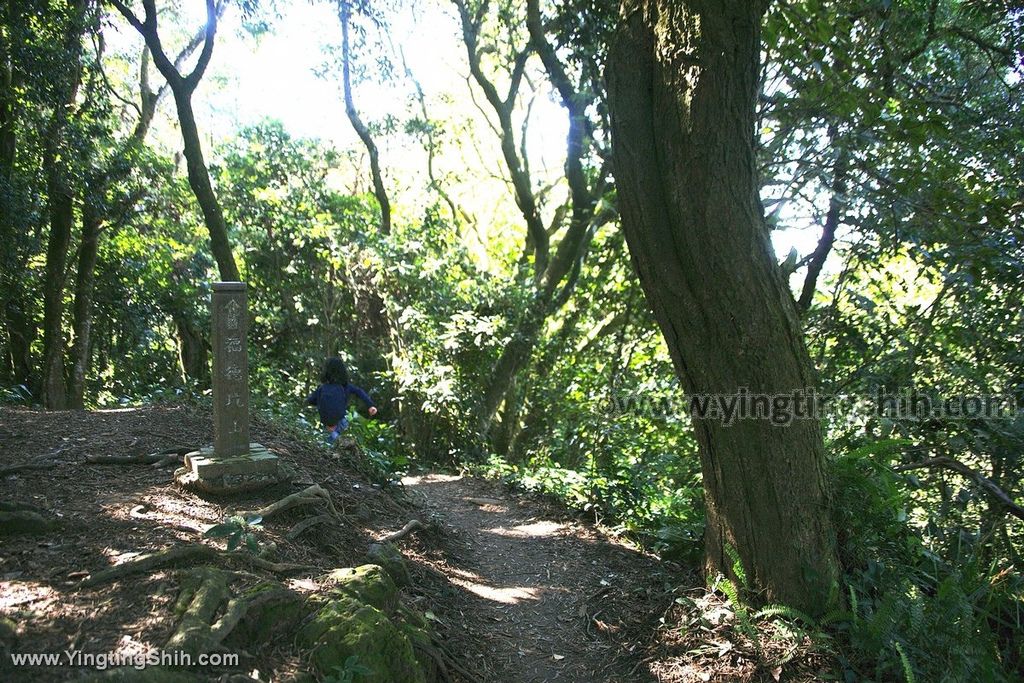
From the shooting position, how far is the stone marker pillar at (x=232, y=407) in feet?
18.2

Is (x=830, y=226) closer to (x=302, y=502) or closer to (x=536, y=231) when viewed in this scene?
(x=302, y=502)

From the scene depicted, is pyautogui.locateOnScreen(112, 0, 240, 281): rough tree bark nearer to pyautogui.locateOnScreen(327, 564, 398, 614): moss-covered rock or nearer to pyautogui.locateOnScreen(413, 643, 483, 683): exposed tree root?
pyautogui.locateOnScreen(327, 564, 398, 614): moss-covered rock

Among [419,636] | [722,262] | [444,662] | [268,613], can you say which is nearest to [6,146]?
[268,613]

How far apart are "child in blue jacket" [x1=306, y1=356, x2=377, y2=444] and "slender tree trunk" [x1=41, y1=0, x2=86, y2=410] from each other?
6.41m

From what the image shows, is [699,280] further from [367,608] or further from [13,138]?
[13,138]

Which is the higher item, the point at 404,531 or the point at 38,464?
the point at 38,464

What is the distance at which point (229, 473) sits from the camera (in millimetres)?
5480

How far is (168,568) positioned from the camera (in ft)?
13.0

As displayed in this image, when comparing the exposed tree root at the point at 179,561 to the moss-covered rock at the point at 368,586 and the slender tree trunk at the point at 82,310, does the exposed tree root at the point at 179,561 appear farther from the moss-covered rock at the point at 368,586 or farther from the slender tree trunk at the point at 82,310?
the slender tree trunk at the point at 82,310

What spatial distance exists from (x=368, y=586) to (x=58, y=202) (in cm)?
1102

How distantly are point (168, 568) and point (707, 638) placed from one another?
344 cm

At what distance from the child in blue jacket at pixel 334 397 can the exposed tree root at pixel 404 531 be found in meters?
2.54

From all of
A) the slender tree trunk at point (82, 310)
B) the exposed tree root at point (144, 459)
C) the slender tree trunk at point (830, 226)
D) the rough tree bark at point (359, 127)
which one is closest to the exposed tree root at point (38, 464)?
the exposed tree root at point (144, 459)

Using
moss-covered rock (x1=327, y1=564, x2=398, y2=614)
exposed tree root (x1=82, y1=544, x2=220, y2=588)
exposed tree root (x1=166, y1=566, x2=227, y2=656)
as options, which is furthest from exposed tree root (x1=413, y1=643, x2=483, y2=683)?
exposed tree root (x1=82, y1=544, x2=220, y2=588)
